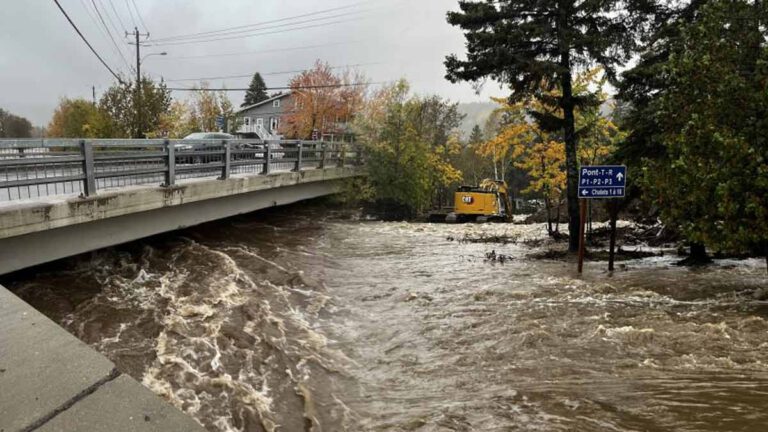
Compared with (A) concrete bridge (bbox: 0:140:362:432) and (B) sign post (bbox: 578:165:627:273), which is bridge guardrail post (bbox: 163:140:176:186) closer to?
(A) concrete bridge (bbox: 0:140:362:432)

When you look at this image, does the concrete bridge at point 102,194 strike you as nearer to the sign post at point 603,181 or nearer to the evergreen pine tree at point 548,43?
the evergreen pine tree at point 548,43

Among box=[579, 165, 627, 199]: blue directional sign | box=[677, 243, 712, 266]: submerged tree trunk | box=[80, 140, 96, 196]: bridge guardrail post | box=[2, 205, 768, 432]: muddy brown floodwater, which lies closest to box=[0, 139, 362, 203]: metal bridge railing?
box=[80, 140, 96, 196]: bridge guardrail post

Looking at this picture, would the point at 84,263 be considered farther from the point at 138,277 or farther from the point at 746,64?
the point at 746,64

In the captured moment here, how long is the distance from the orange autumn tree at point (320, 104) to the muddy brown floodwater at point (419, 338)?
33.6 m

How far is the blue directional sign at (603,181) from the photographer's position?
11234 millimetres

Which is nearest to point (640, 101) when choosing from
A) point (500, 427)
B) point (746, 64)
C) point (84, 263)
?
point (746, 64)

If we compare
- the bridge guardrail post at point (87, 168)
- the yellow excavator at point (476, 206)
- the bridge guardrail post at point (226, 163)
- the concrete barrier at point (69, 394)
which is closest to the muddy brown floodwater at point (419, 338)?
the bridge guardrail post at point (87, 168)

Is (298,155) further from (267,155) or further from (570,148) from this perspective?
(570,148)

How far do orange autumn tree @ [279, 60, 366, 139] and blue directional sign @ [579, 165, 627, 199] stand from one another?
111 feet

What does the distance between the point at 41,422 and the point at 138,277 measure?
27.9ft

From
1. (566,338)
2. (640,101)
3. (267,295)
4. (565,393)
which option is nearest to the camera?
(565,393)

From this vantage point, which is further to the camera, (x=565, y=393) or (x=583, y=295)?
(x=583, y=295)

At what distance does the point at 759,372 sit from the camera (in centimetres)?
571

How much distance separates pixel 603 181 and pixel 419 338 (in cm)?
624
